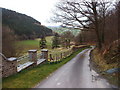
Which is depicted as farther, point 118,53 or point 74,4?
point 74,4

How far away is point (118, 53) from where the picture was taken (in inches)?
471

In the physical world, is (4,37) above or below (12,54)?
above

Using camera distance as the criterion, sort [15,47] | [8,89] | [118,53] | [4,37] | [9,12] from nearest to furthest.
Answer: [8,89]
[118,53]
[4,37]
[15,47]
[9,12]

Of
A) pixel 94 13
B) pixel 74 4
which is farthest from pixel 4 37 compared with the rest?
pixel 94 13

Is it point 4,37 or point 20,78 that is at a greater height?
point 4,37

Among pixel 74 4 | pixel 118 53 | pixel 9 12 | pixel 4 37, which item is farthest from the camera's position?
pixel 9 12

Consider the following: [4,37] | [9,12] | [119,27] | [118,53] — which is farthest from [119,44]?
[9,12]

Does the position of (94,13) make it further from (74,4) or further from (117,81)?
(117,81)

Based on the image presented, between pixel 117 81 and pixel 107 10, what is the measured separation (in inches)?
695

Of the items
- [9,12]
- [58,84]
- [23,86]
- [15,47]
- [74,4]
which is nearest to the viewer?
[23,86]

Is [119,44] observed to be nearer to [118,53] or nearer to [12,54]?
[118,53]

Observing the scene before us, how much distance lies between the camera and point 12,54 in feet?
85.1

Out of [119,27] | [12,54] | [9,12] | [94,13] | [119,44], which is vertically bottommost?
[12,54]

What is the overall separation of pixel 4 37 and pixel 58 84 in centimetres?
1991
